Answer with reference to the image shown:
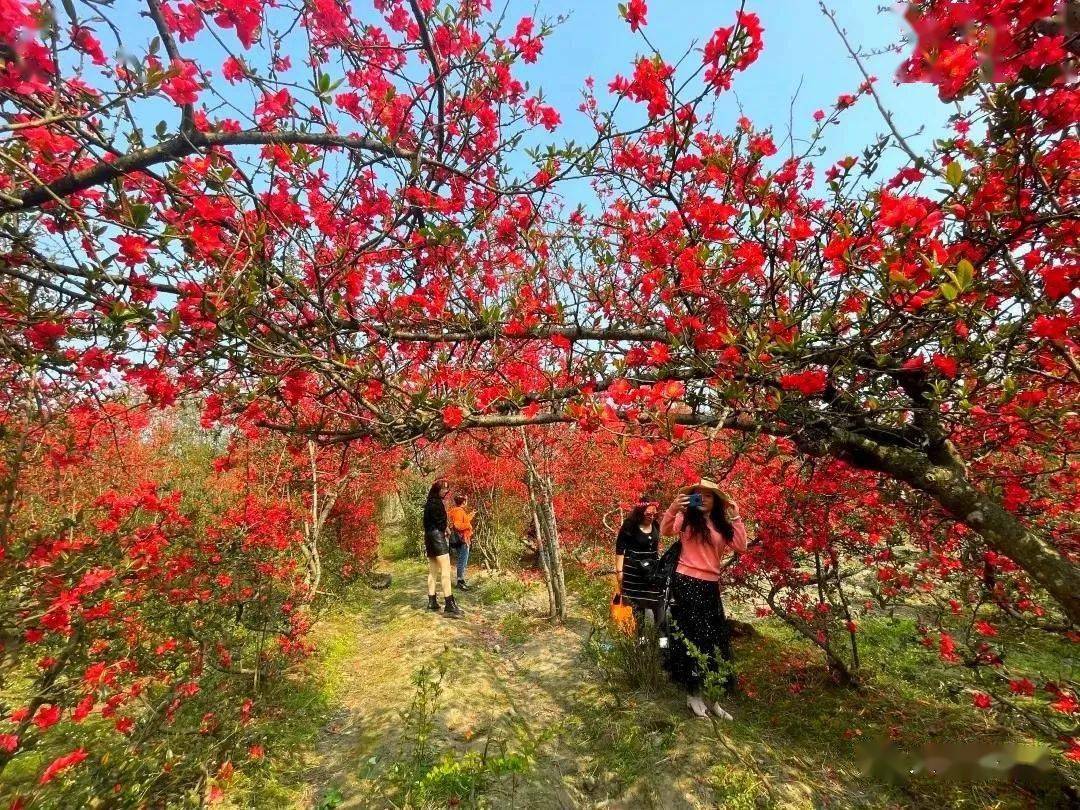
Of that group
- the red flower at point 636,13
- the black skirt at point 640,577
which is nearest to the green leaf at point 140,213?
the red flower at point 636,13

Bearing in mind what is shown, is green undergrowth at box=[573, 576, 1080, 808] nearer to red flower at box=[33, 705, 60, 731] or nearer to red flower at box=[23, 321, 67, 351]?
red flower at box=[33, 705, 60, 731]

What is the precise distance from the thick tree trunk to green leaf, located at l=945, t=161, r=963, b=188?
1.20 m

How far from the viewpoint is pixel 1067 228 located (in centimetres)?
210

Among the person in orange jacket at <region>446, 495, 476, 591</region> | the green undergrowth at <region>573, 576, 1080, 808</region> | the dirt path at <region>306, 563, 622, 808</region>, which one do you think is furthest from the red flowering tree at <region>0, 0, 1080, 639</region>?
the person in orange jacket at <region>446, 495, 476, 591</region>

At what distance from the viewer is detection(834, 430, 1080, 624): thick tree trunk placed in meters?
2.00

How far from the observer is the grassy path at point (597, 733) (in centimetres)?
308

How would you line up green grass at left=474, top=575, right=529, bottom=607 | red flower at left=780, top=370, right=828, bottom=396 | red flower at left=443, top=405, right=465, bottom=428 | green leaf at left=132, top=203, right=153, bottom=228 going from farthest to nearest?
green grass at left=474, top=575, right=529, bottom=607, red flower at left=443, top=405, right=465, bottom=428, red flower at left=780, top=370, right=828, bottom=396, green leaf at left=132, top=203, right=153, bottom=228

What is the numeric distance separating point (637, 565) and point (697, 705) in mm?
1458

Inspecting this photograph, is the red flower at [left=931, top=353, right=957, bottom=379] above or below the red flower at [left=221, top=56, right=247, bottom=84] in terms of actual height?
below

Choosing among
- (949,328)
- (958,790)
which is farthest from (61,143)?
(958,790)

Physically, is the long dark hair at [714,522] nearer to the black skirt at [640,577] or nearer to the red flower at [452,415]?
the black skirt at [640,577]

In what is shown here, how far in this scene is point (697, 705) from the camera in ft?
13.0

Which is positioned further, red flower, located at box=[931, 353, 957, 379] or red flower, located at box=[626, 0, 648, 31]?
red flower, located at box=[626, 0, 648, 31]

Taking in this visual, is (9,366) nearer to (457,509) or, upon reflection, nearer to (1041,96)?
(1041,96)
